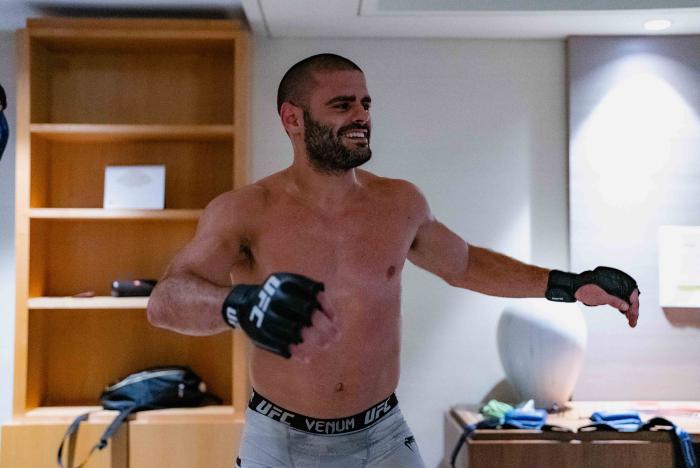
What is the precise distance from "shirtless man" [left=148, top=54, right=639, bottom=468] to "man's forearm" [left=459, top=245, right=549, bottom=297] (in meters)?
0.04

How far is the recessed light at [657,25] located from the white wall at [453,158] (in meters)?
0.37

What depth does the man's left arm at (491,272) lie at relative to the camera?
2.30 m

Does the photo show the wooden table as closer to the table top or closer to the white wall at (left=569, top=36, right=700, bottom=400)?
the table top

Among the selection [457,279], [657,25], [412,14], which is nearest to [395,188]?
[457,279]

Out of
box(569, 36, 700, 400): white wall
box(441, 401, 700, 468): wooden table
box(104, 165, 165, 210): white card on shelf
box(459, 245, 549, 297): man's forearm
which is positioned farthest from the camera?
box(569, 36, 700, 400): white wall

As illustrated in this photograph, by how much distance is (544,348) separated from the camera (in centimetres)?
333

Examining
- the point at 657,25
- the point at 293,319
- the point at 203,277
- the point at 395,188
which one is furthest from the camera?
the point at 657,25

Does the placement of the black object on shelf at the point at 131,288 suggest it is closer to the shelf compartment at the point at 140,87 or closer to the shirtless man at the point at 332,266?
the shelf compartment at the point at 140,87

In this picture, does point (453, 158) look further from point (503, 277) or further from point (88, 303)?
point (88, 303)

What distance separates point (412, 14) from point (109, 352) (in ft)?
6.26

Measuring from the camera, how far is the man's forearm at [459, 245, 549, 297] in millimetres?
2406

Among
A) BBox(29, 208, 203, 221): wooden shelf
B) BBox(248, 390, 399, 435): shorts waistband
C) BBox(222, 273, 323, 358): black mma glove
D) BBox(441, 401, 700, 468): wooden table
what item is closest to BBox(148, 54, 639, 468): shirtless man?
BBox(248, 390, 399, 435): shorts waistband

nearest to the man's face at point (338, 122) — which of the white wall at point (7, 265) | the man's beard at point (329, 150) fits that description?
the man's beard at point (329, 150)

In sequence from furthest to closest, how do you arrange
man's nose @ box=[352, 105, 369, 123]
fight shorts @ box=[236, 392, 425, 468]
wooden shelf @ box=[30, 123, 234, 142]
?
wooden shelf @ box=[30, 123, 234, 142] < man's nose @ box=[352, 105, 369, 123] < fight shorts @ box=[236, 392, 425, 468]
